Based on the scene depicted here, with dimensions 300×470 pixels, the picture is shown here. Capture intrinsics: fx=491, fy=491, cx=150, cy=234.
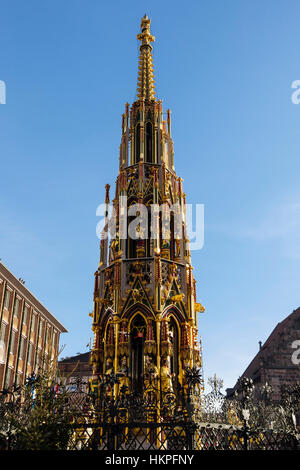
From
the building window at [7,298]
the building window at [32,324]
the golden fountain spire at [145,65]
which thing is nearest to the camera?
the golden fountain spire at [145,65]

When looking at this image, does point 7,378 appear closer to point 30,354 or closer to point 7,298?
point 30,354

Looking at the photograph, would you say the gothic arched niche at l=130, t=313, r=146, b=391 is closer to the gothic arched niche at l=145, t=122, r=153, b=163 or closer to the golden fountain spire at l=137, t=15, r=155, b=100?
the gothic arched niche at l=145, t=122, r=153, b=163

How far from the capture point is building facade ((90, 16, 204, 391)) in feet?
91.8

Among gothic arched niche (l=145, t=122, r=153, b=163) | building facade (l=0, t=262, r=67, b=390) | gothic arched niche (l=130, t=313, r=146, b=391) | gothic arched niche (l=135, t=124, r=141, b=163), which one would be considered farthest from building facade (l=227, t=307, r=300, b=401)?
gothic arched niche (l=135, t=124, r=141, b=163)

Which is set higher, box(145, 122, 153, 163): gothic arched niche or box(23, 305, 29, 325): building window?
box(145, 122, 153, 163): gothic arched niche

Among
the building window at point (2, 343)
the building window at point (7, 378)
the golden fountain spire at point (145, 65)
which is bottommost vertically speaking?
the building window at point (7, 378)

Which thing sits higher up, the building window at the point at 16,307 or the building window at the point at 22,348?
the building window at the point at 16,307

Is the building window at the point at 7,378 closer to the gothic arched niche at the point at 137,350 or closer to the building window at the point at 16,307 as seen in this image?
the building window at the point at 16,307

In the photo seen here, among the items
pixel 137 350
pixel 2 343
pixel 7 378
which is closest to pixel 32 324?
pixel 2 343

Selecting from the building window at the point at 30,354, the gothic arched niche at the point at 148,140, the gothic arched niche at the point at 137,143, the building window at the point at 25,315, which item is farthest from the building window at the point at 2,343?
the gothic arched niche at the point at 148,140

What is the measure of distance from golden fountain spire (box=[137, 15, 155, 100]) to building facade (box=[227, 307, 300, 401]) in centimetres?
3094

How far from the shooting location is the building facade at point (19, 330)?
46.0 metres

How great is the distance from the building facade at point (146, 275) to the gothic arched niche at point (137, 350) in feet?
0.11
